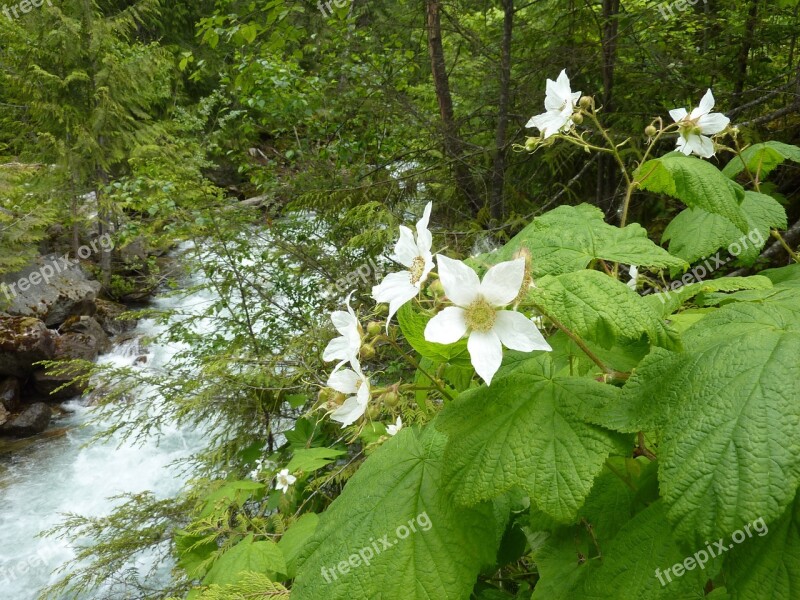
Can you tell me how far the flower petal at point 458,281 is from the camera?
2.53 ft

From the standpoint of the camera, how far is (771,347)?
699mm

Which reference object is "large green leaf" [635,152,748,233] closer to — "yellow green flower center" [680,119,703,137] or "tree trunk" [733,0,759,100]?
"yellow green flower center" [680,119,703,137]

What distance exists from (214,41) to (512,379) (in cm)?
372

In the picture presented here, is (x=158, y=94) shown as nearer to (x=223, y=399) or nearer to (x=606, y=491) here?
(x=223, y=399)

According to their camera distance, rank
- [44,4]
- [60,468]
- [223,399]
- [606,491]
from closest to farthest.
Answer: [606,491], [223,399], [60,468], [44,4]

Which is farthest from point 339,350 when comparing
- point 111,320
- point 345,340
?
point 111,320

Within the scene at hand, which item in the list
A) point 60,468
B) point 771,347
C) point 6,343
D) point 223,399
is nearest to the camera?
point 771,347

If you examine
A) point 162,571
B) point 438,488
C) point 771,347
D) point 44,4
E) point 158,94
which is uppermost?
point 44,4

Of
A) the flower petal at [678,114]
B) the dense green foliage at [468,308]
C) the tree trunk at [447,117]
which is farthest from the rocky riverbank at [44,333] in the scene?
the flower petal at [678,114]

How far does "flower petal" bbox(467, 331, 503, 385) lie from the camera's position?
755mm

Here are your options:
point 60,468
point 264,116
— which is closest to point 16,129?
point 60,468

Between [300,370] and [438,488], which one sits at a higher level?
[438,488]

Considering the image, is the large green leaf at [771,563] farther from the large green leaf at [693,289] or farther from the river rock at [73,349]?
the river rock at [73,349]

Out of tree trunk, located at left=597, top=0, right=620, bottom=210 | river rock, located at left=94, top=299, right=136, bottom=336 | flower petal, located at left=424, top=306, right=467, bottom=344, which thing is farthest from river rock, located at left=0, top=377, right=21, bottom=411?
flower petal, located at left=424, top=306, right=467, bottom=344
